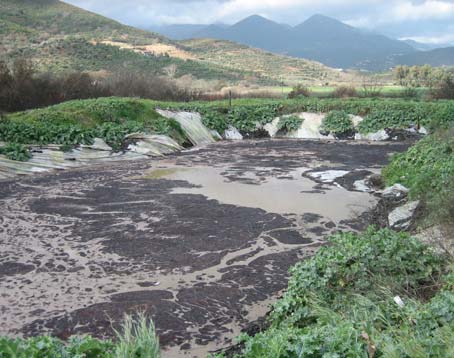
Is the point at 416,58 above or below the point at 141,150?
above

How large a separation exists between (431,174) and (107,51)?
39.0m

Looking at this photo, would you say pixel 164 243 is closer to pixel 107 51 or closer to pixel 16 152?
pixel 16 152

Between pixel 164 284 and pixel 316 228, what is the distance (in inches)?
120

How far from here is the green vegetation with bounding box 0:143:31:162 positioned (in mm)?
12156

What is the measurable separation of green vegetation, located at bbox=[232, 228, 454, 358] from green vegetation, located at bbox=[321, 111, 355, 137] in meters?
15.0

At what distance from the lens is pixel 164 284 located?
582cm

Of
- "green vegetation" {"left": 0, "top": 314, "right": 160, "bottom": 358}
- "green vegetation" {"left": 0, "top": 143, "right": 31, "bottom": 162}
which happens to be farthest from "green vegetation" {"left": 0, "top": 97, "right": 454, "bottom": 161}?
"green vegetation" {"left": 0, "top": 314, "right": 160, "bottom": 358}

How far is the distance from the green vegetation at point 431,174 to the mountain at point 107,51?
2513cm

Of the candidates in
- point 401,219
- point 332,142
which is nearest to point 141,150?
point 332,142

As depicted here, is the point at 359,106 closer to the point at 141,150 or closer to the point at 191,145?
the point at 191,145

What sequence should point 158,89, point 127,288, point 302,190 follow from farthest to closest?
point 158,89
point 302,190
point 127,288

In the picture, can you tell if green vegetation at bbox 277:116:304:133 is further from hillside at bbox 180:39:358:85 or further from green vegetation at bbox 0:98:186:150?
hillside at bbox 180:39:358:85

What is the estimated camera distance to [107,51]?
43.4 m

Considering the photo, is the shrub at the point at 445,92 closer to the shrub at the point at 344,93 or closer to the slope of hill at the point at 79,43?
the shrub at the point at 344,93
